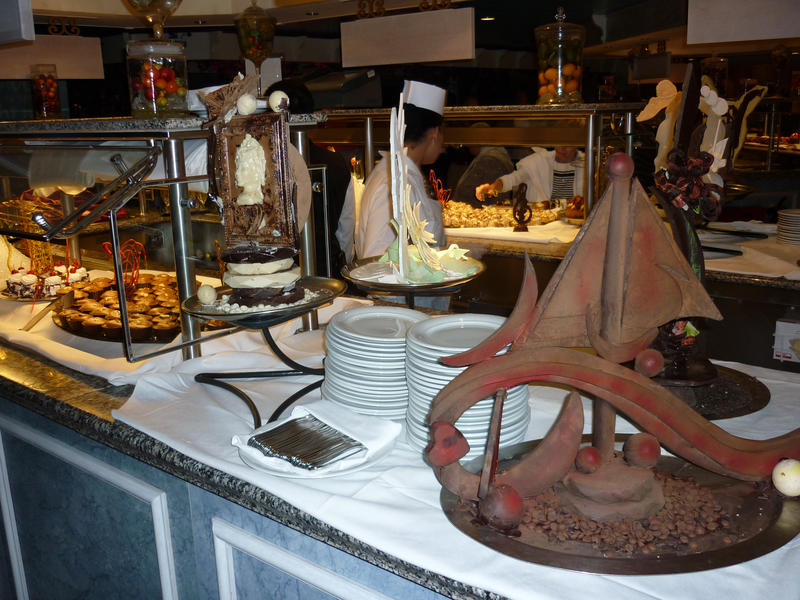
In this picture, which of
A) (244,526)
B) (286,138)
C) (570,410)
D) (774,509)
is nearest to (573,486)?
(570,410)

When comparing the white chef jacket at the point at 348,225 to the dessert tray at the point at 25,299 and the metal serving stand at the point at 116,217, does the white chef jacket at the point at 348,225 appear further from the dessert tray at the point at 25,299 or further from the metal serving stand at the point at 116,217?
the metal serving stand at the point at 116,217

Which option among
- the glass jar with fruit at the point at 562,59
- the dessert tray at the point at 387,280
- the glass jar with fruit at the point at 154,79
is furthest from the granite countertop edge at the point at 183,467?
the glass jar with fruit at the point at 562,59

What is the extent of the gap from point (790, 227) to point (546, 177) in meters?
1.06

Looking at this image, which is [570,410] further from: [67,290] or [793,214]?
[793,214]

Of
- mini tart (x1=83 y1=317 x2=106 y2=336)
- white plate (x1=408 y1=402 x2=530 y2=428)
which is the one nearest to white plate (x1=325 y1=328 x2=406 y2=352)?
white plate (x1=408 y1=402 x2=530 y2=428)

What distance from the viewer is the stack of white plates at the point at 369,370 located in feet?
3.84

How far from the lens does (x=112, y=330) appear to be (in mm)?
1586

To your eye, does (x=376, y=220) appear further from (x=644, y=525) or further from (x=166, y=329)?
(x=644, y=525)

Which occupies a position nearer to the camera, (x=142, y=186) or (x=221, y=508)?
(x=221, y=508)

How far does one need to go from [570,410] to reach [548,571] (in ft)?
0.63

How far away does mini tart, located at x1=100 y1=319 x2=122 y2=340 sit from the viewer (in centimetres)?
157

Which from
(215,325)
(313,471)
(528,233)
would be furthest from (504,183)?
(313,471)

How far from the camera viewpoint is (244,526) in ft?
3.68

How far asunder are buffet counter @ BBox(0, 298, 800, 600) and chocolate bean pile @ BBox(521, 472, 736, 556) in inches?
2.0
